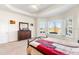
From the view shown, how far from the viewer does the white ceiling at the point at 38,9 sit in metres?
1.42

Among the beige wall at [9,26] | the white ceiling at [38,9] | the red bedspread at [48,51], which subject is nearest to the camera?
the red bedspread at [48,51]

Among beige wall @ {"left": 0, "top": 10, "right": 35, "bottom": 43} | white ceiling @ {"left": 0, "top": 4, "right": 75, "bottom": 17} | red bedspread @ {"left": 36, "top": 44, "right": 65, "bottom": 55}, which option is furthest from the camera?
beige wall @ {"left": 0, "top": 10, "right": 35, "bottom": 43}

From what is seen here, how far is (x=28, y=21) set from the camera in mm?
1618

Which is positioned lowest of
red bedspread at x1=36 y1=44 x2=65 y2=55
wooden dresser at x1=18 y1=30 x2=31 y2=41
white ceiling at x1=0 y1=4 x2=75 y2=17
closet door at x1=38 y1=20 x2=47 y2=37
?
red bedspread at x1=36 y1=44 x2=65 y2=55

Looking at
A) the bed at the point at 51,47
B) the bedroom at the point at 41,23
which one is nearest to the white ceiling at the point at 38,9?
the bedroom at the point at 41,23

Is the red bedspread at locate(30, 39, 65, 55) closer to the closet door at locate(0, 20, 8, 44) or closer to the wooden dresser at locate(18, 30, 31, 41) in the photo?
the wooden dresser at locate(18, 30, 31, 41)

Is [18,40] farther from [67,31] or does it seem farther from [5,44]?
[67,31]

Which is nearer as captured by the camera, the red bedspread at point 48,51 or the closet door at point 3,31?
the red bedspread at point 48,51

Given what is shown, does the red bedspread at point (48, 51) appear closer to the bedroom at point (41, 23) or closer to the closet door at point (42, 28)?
the bedroom at point (41, 23)

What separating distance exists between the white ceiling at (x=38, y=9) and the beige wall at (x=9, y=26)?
0.09 meters

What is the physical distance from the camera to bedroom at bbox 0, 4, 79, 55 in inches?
56.5

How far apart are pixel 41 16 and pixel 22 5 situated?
378 mm

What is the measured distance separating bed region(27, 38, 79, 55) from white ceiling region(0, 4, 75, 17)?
0.45m

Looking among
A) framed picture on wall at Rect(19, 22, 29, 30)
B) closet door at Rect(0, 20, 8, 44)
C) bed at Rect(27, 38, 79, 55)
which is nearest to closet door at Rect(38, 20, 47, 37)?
bed at Rect(27, 38, 79, 55)
